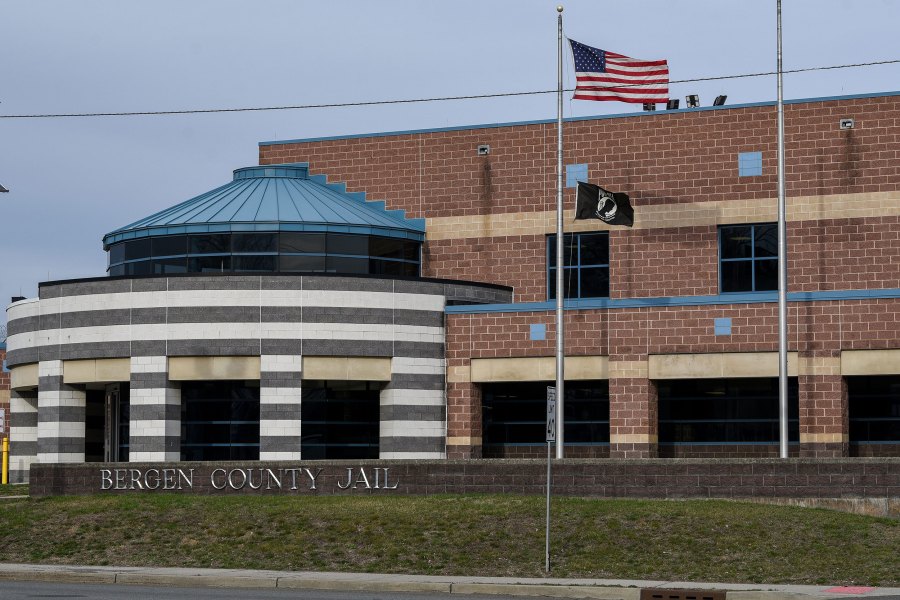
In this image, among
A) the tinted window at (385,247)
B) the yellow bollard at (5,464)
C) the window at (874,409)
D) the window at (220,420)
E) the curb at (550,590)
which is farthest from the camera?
the yellow bollard at (5,464)

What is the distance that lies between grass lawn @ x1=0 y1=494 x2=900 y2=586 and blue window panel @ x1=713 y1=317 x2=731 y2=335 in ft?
39.0

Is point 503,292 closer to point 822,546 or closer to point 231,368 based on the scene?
point 231,368

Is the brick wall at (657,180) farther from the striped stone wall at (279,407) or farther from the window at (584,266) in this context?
the striped stone wall at (279,407)

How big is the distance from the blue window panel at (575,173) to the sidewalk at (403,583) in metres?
25.4

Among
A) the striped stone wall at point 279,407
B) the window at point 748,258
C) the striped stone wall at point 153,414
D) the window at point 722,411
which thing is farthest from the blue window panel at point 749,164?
the striped stone wall at point 153,414

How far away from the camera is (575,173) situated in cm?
4888

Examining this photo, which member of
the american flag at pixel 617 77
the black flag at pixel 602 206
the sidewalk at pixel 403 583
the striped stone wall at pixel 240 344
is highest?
the american flag at pixel 617 77

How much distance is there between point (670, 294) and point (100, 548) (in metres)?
23.7

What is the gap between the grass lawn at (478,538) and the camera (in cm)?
2559

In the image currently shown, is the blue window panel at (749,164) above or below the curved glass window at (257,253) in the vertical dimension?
above

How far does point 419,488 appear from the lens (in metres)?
34.3

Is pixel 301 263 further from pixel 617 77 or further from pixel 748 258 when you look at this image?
pixel 748 258

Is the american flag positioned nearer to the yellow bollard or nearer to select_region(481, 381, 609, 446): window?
select_region(481, 381, 609, 446): window

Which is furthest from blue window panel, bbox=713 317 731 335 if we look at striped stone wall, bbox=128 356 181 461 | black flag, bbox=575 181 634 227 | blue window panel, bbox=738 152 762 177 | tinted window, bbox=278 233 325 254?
striped stone wall, bbox=128 356 181 461
